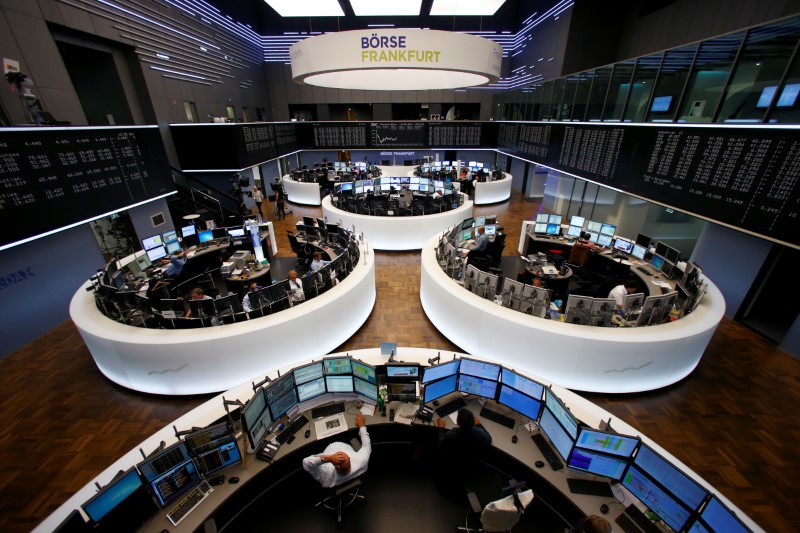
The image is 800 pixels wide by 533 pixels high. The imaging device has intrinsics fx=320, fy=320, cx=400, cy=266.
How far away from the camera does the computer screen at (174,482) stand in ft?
8.15

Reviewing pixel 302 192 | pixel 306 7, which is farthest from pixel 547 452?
pixel 306 7

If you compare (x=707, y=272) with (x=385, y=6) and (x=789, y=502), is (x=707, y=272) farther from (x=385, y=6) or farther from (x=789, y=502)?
(x=385, y=6)

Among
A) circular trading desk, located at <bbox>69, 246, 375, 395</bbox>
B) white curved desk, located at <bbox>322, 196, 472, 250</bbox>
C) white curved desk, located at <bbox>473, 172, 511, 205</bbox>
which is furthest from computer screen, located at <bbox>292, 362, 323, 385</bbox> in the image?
white curved desk, located at <bbox>473, 172, 511, 205</bbox>

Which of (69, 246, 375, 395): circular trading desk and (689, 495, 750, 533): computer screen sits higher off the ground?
(689, 495, 750, 533): computer screen

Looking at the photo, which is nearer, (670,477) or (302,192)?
(670,477)

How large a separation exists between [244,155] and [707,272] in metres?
12.7

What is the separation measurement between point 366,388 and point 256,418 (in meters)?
1.08

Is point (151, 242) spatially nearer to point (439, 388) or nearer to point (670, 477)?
point (439, 388)

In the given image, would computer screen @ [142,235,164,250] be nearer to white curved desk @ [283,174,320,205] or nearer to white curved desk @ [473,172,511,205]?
white curved desk @ [283,174,320,205]

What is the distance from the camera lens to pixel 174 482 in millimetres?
2572

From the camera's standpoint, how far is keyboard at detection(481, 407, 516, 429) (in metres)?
3.25

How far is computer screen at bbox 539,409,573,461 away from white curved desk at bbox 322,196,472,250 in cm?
632

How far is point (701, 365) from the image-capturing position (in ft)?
16.2

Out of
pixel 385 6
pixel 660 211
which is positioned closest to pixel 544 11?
pixel 385 6
